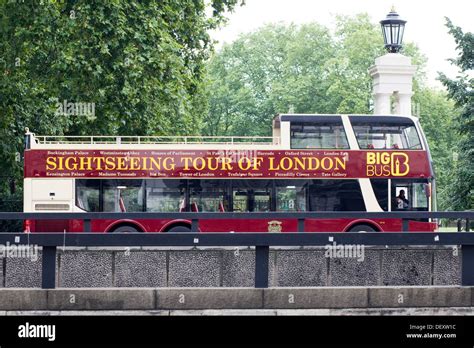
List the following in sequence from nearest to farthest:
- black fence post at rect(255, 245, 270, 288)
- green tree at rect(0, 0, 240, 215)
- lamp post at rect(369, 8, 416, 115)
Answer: black fence post at rect(255, 245, 270, 288)
lamp post at rect(369, 8, 416, 115)
green tree at rect(0, 0, 240, 215)

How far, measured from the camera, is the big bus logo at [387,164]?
29.4 metres

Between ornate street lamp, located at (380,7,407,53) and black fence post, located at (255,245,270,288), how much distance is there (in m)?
16.3

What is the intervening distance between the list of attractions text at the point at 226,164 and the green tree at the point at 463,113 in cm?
352

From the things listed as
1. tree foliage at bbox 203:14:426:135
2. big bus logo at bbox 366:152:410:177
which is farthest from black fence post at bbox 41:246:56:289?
tree foliage at bbox 203:14:426:135

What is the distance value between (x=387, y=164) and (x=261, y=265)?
16.7 meters

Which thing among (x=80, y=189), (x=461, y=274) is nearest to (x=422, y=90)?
(x=80, y=189)

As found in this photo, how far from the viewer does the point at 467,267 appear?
13.6 m

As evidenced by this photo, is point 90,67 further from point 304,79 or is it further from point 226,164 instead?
point 304,79

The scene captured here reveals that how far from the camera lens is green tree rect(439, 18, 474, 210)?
3275cm

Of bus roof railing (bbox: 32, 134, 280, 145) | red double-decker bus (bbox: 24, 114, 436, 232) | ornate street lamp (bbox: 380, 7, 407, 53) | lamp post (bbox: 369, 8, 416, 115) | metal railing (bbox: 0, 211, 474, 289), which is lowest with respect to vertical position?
metal railing (bbox: 0, 211, 474, 289)

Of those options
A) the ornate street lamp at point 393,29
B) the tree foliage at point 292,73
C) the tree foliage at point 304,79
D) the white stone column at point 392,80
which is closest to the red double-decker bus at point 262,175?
the white stone column at point 392,80

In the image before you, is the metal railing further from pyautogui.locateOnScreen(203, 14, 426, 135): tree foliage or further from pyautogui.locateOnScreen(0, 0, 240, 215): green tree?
pyautogui.locateOnScreen(203, 14, 426, 135): tree foliage
